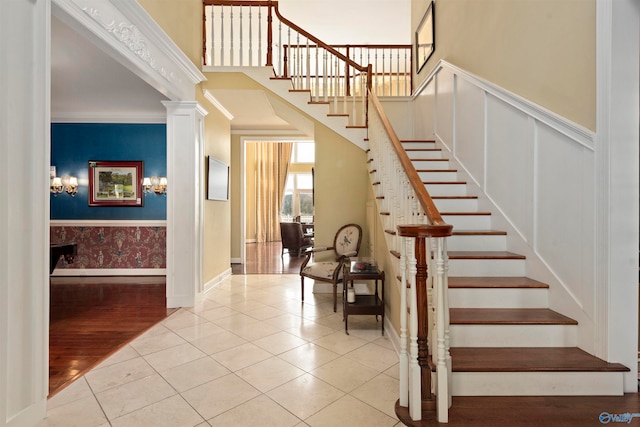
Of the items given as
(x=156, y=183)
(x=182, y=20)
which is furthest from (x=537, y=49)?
(x=156, y=183)

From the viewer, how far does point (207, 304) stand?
407 cm

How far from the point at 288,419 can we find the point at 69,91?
5153 mm

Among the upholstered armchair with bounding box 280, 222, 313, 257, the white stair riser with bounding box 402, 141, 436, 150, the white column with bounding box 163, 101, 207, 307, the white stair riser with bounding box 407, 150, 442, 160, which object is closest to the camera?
the white column with bounding box 163, 101, 207, 307

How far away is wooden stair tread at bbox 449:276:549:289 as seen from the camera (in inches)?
91.2

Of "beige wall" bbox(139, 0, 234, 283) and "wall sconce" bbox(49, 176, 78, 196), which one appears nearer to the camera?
"beige wall" bbox(139, 0, 234, 283)

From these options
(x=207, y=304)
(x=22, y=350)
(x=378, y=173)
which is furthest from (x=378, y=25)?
(x=22, y=350)

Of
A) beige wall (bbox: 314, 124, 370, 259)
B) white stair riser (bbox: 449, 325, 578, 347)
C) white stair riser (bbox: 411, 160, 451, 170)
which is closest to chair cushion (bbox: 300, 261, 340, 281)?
beige wall (bbox: 314, 124, 370, 259)

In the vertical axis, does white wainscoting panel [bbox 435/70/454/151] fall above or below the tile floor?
above

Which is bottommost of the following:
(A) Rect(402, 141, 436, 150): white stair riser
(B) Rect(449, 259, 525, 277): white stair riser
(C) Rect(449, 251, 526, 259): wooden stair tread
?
(B) Rect(449, 259, 525, 277): white stair riser

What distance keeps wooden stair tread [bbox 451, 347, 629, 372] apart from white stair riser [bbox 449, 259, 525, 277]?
646 millimetres

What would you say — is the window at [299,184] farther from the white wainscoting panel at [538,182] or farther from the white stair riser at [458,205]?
the white stair riser at [458,205]

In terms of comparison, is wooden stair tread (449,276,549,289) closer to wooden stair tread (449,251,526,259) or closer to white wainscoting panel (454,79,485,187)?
wooden stair tread (449,251,526,259)

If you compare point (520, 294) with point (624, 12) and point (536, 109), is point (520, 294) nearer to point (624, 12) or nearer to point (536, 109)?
point (536, 109)

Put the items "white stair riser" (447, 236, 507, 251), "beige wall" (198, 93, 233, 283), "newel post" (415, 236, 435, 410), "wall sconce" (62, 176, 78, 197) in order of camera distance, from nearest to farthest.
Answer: "newel post" (415, 236, 435, 410)
"white stair riser" (447, 236, 507, 251)
"beige wall" (198, 93, 233, 283)
"wall sconce" (62, 176, 78, 197)
